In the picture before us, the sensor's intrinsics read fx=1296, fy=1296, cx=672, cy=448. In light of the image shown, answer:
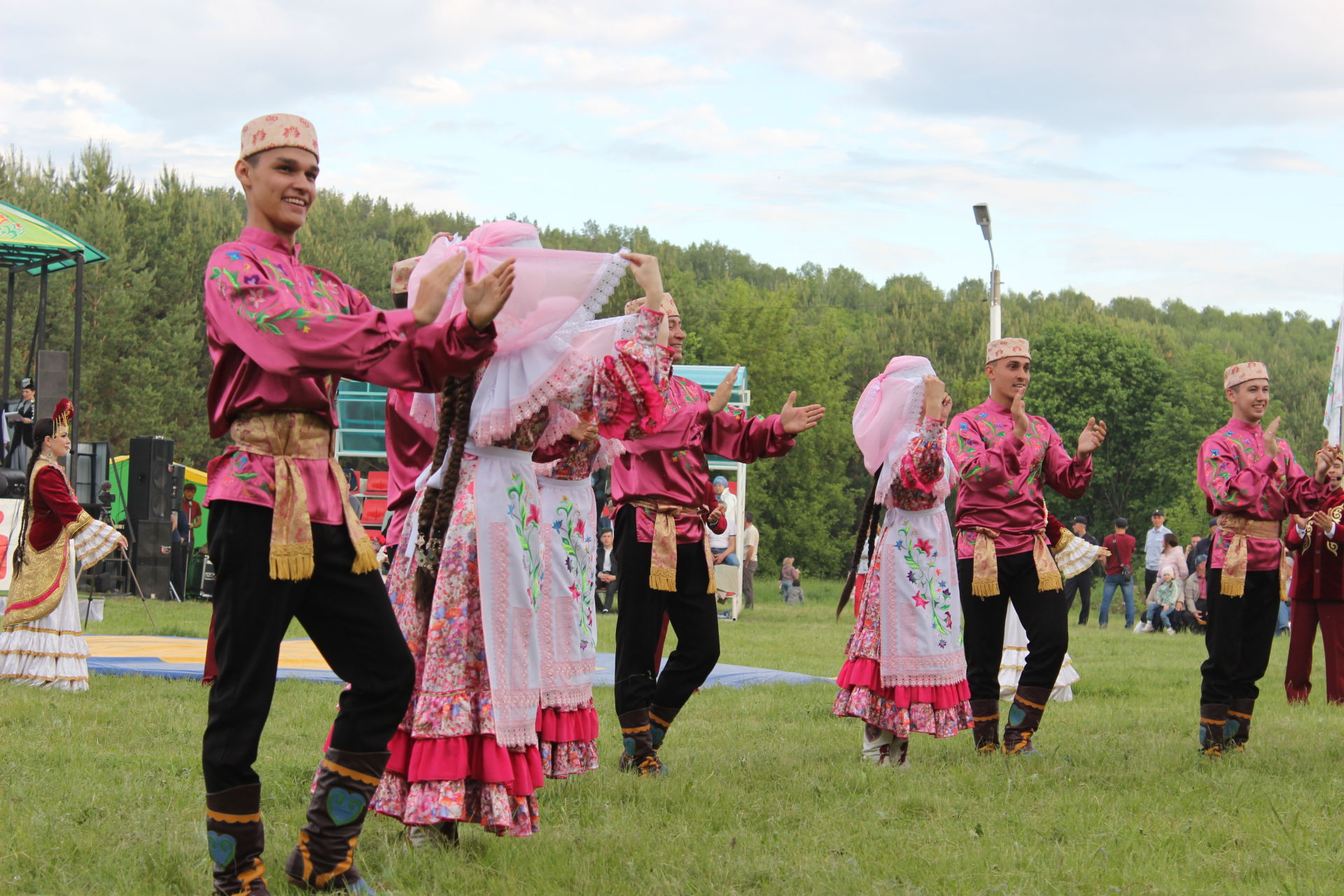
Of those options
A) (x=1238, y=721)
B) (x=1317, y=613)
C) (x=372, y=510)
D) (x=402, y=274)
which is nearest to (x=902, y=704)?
(x=1238, y=721)

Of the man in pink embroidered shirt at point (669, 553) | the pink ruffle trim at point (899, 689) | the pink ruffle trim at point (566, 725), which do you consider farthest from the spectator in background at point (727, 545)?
the pink ruffle trim at point (566, 725)

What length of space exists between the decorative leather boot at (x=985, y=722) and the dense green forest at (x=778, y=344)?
91.4 ft

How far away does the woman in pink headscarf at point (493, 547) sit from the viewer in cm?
421

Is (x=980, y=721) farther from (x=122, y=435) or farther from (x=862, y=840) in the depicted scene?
(x=122, y=435)

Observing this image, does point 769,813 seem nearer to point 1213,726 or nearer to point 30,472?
point 1213,726

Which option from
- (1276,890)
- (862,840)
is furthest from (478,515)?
(1276,890)

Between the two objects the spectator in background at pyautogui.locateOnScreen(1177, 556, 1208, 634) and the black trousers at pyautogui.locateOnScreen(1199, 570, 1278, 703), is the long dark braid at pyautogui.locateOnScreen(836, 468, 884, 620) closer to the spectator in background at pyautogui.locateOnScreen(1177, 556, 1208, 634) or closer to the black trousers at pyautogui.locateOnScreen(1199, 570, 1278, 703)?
the black trousers at pyautogui.locateOnScreen(1199, 570, 1278, 703)

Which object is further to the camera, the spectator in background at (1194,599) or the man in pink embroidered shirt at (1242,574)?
the spectator in background at (1194,599)

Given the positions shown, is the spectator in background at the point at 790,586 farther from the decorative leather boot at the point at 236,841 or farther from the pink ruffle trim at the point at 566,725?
the decorative leather boot at the point at 236,841

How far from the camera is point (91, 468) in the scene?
19953 millimetres

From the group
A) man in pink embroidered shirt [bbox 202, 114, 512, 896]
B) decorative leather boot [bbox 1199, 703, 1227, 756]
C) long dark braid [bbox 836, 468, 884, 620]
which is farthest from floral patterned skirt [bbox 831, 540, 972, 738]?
man in pink embroidered shirt [bbox 202, 114, 512, 896]

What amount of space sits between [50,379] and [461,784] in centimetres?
1632

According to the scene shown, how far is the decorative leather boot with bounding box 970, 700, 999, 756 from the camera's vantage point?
22.9 feet

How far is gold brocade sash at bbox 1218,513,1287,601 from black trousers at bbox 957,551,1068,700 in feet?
2.79
